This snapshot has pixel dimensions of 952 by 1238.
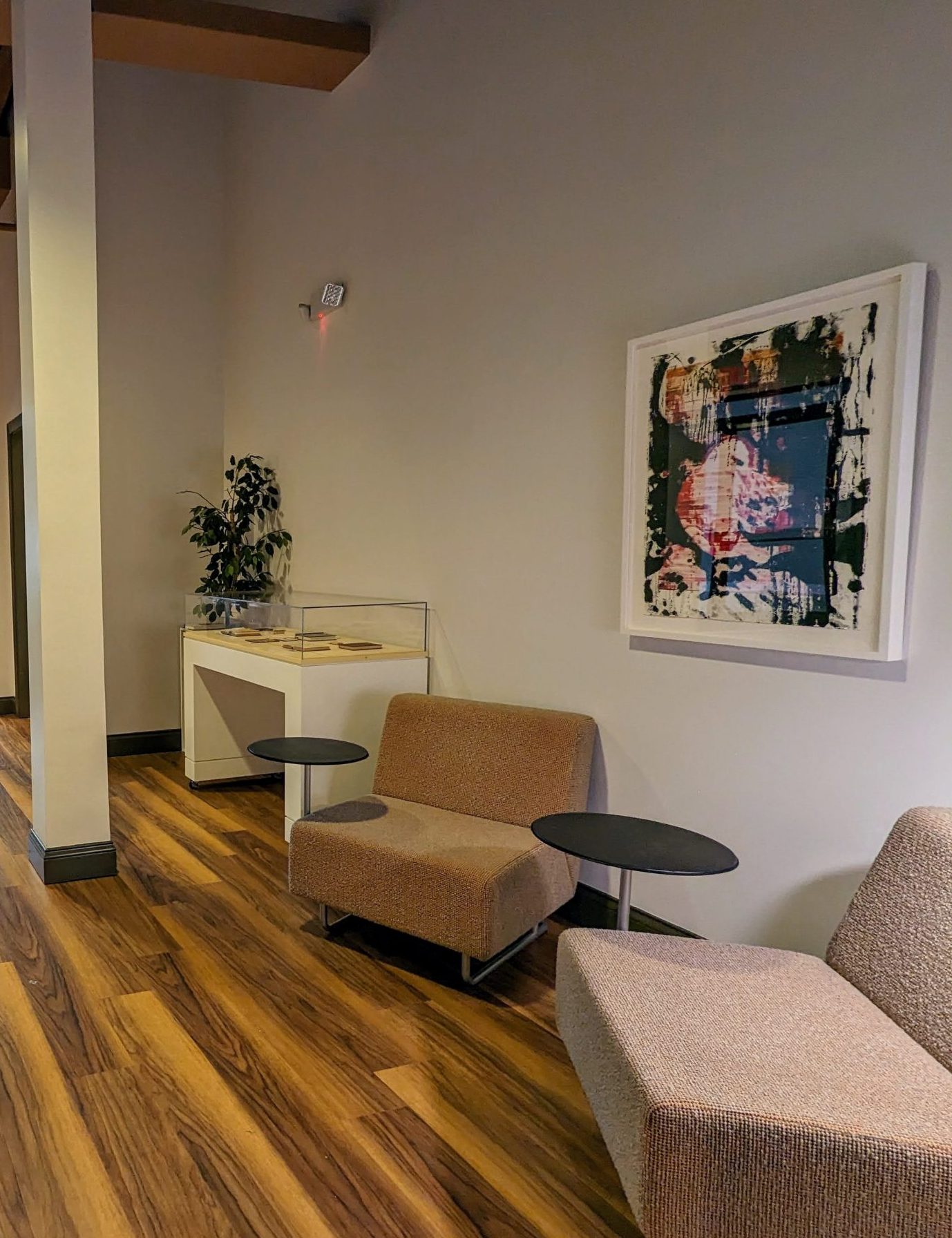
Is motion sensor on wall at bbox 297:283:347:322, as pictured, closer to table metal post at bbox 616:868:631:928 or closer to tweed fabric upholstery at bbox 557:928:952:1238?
table metal post at bbox 616:868:631:928

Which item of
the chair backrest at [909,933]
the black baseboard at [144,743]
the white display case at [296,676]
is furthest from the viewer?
the black baseboard at [144,743]

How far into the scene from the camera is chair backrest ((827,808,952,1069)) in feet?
5.73

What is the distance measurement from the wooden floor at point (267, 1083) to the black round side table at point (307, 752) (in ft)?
1.67

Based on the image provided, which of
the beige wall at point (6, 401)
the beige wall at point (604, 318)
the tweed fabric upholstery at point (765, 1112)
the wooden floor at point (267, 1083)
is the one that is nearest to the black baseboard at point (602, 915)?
the beige wall at point (604, 318)

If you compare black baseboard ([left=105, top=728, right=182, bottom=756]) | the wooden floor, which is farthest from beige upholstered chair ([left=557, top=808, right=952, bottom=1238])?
black baseboard ([left=105, top=728, right=182, bottom=756])

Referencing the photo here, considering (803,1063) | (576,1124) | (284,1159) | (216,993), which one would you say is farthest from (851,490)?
(216,993)

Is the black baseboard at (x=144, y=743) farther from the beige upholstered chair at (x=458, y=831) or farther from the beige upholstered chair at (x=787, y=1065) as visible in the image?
the beige upholstered chair at (x=787, y=1065)

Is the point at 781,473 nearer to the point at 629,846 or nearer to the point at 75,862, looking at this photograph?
the point at 629,846

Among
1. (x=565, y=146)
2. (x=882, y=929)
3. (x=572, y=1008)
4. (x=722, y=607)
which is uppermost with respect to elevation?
(x=565, y=146)

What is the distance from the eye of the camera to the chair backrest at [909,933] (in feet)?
5.73

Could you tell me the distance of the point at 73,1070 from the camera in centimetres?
225

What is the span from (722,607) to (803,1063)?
48.7 inches

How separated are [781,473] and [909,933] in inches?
43.1

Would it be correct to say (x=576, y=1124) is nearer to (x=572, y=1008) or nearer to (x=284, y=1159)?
(x=572, y=1008)
